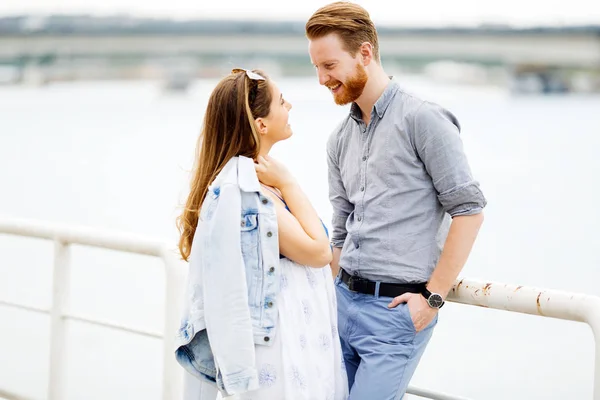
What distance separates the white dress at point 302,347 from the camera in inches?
78.6

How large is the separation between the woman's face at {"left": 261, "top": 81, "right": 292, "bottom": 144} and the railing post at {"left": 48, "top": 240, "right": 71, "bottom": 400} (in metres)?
1.28

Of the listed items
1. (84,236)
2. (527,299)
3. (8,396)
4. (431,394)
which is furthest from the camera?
(8,396)

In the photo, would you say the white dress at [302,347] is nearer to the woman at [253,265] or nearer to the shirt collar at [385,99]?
the woman at [253,265]

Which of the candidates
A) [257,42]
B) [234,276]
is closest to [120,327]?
[234,276]

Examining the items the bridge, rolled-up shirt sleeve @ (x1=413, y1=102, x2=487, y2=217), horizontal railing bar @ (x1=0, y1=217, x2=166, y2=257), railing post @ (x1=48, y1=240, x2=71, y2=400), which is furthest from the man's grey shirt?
the bridge

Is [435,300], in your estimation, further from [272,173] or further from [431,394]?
[272,173]

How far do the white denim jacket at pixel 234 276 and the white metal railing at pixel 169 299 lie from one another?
55 cm

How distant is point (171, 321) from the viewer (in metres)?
2.71

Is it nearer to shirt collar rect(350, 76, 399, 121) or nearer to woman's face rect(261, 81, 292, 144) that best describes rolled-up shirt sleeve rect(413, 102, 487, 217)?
shirt collar rect(350, 76, 399, 121)

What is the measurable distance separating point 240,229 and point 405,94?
2.00 feet

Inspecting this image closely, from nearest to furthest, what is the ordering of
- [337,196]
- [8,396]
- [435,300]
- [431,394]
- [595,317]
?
1. [595,317]
2. [435,300]
3. [431,394]
4. [337,196]
5. [8,396]

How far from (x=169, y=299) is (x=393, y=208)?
0.92 metres

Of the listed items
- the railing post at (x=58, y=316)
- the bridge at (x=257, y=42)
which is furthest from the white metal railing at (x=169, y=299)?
the bridge at (x=257, y=42)

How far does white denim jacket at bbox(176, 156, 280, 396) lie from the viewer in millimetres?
1946
